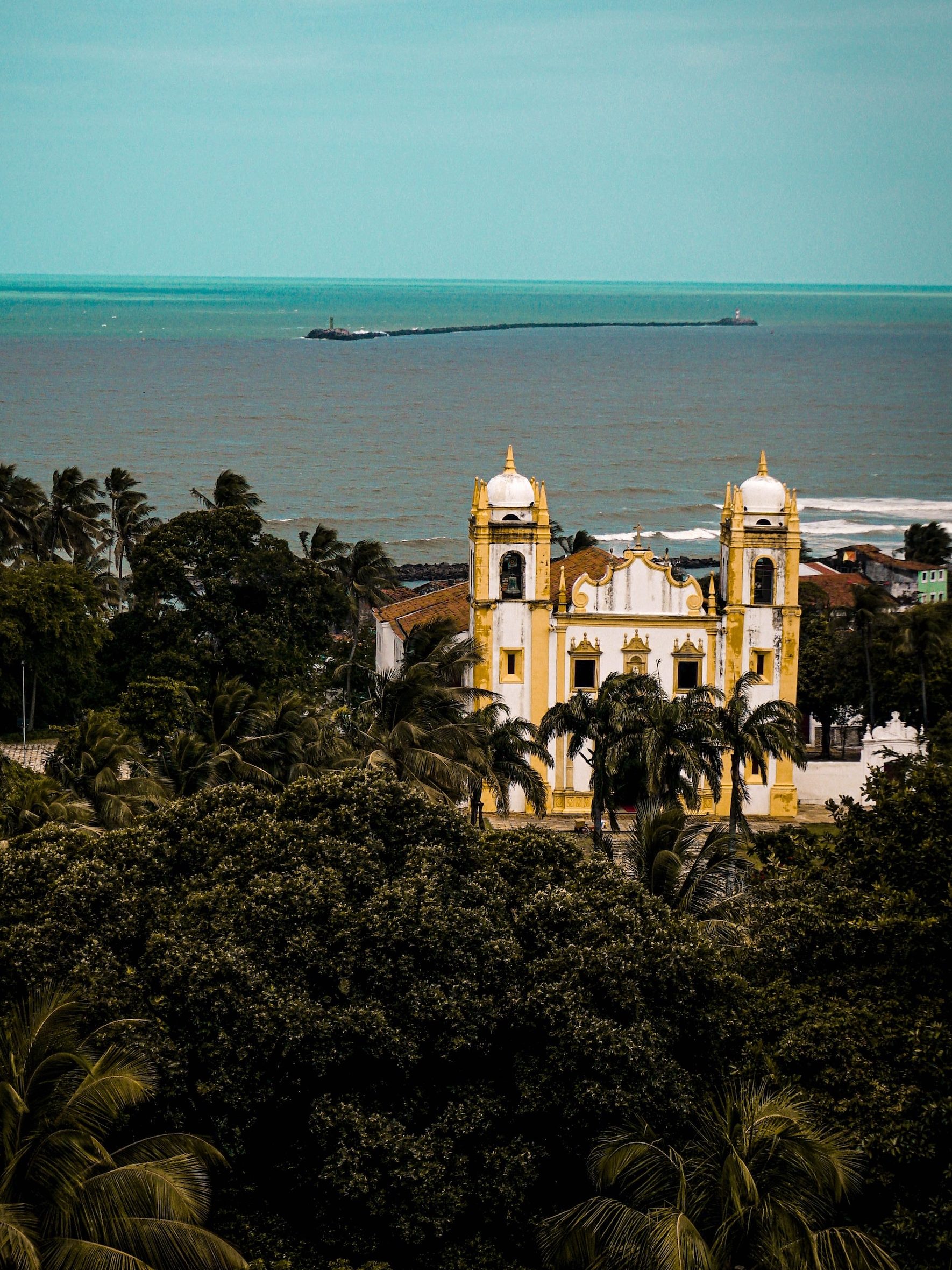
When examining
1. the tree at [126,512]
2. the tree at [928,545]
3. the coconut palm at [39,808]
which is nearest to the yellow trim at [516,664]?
the coconut palm at [39,808]

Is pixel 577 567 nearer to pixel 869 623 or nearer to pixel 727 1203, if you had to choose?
pixel 869 623

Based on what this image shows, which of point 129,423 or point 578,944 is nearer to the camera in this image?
point 578,944

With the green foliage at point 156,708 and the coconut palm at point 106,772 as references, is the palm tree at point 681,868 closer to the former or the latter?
the coconut palm at point 106,772

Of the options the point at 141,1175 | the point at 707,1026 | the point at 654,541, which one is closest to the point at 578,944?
the point at 707,1026

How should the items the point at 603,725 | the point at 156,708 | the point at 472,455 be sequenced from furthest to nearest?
the point at 472,455 → the point at 156,708 → the point at 603,725

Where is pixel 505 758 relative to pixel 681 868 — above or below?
above

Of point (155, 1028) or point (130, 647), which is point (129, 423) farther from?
point (155, 1028)

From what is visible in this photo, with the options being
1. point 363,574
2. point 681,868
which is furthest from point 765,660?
point 681,868
